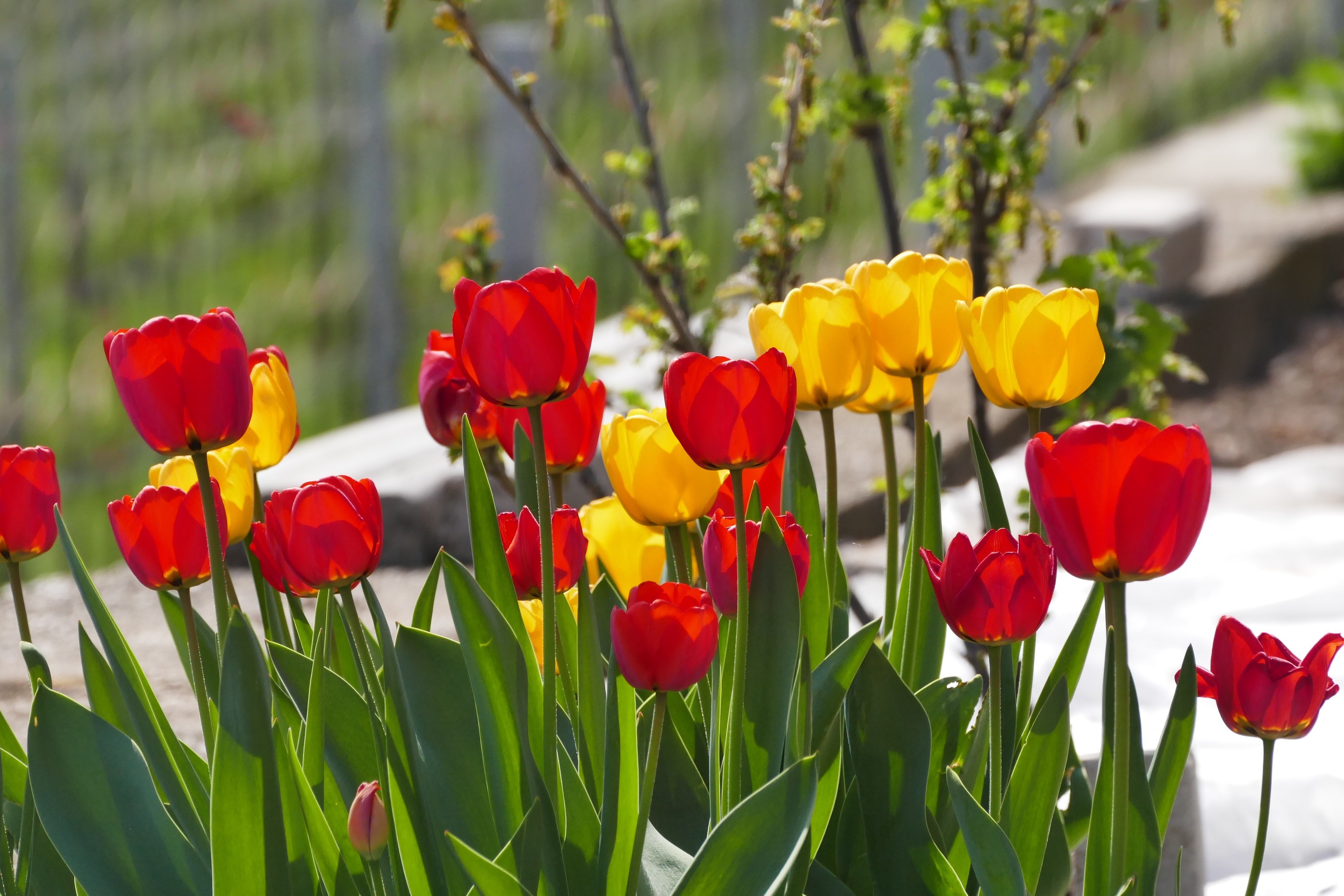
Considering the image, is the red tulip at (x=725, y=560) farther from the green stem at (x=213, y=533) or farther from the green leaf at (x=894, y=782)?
the green stem at (x=213, y=533)

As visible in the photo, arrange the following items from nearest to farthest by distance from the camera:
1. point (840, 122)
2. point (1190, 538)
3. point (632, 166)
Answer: point (1190, 538) < point (632, 166) < point (840, 122)

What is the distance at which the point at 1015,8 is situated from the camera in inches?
74.2

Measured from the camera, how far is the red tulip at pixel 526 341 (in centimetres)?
71

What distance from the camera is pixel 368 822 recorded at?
0.76 metres

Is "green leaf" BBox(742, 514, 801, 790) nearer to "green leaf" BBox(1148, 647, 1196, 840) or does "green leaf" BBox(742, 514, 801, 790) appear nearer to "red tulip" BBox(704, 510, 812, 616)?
"red tulip" BBox(704, 510, 812, 616)

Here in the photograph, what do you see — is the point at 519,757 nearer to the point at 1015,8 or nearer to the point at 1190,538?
the point at 1190,538

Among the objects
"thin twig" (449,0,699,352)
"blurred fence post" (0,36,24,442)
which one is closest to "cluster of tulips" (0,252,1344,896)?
"thin twig" (449,0,699,352)

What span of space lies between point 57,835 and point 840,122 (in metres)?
1.36

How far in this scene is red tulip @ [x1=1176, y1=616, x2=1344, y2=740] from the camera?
0.83 meters

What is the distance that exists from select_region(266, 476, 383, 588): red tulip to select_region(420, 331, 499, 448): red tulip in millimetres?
196

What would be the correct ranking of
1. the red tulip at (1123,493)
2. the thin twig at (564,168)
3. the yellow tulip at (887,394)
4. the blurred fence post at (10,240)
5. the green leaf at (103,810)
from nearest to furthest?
the red tulip at (1123,493) < the green leaf at (103,810) < the yellow tulip at (887,394) < the thin twig at (564,168) < the blurred fence post at (10,240)

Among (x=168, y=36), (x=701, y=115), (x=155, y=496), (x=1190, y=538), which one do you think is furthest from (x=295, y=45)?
(x=1190, y=538)

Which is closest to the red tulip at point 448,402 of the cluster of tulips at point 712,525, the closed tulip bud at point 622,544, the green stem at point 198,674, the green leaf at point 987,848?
the cluster of tulips at point 712,525

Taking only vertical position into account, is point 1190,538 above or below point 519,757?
above
